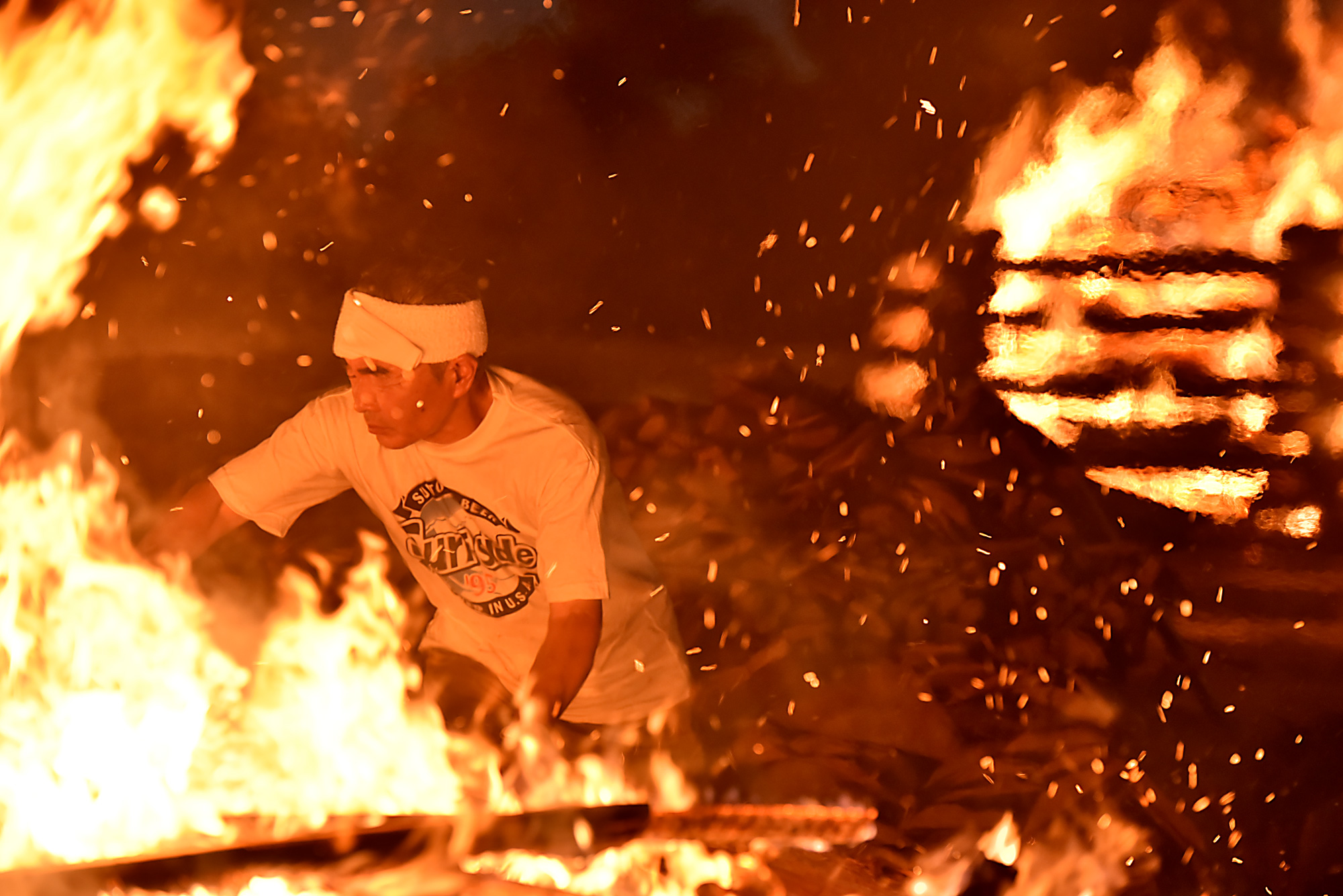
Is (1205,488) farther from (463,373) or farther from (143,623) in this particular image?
(143,623)

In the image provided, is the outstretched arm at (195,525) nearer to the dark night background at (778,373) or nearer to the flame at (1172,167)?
the dark night background at (778,373)

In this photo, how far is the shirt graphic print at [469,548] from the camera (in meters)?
2.15

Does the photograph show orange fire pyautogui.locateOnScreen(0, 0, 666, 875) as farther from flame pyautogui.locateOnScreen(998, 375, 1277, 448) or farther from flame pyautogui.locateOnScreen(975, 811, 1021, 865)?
flame pyautogui.locateOnScreen(998, 375, 1277, 448)

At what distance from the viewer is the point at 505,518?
2.13 meters

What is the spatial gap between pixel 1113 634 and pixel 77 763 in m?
2.29

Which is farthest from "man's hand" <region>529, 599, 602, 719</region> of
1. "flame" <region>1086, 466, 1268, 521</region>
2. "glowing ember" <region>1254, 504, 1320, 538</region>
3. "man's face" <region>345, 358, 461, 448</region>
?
"glowing ember" <region>1254, 504, 1320, 538</region>

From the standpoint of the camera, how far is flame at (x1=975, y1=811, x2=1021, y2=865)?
7.68 ft

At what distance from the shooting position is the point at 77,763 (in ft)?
7.02

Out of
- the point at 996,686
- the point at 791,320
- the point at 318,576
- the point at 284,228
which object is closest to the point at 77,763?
the point at 318,576

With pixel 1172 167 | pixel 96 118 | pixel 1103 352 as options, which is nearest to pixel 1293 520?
pixel 1103 352

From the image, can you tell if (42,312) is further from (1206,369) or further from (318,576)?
(1206,369)

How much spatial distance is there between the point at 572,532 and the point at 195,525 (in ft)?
2.85

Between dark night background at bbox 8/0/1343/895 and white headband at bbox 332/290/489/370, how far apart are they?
0.15 metres

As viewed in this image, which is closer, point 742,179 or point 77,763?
point 77,763
